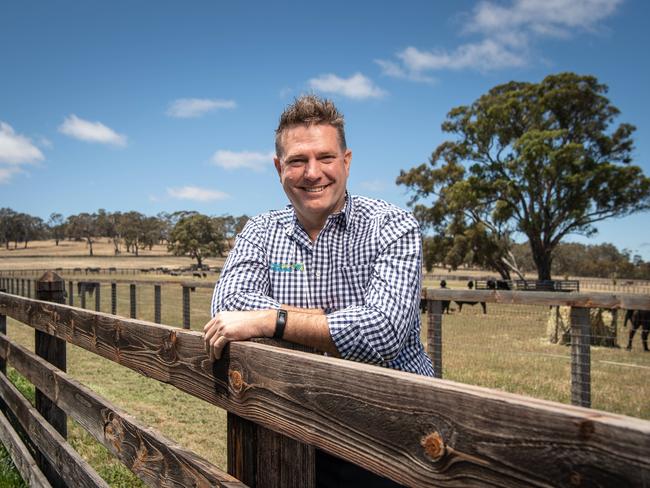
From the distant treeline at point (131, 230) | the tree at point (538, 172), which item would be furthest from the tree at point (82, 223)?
the tree at point (538, 172)

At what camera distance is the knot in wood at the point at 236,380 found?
5.29ft

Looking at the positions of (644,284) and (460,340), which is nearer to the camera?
(460,340)

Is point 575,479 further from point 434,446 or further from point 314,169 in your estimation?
point 314,169

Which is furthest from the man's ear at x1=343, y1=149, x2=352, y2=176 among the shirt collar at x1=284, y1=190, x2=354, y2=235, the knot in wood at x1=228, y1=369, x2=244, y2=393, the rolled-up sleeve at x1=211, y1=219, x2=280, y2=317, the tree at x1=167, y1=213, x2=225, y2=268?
the tree at x1=167, y1=213, x2=225, y2=268

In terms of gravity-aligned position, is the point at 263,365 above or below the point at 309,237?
below

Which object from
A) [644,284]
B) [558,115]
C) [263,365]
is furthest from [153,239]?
[263,365]

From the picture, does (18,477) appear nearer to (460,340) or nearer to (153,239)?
(460,340)

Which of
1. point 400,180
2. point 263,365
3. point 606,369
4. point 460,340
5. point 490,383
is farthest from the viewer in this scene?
point 400,180

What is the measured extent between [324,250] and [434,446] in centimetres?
142

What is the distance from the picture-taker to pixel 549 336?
11797mm

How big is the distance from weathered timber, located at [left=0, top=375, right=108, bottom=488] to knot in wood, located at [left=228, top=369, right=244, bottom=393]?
1.24 metres

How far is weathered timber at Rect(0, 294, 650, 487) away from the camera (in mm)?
807

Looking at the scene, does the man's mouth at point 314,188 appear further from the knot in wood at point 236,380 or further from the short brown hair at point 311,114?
the knot in wood at point 236,380

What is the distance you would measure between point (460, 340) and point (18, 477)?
9249mm
